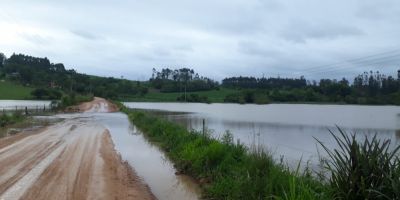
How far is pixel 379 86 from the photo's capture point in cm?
15050

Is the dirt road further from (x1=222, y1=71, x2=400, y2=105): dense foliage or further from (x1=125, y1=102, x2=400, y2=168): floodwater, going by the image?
(x1=222, y1=71, x2=400, y2=105): dense foliage

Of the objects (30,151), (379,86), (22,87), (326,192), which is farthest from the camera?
(379,86)

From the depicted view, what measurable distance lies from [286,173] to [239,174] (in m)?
1.18

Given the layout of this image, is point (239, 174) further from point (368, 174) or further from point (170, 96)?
point (170, 96)

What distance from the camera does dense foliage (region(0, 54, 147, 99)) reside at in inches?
5359

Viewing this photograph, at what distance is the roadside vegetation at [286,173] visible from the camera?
6.97 metres

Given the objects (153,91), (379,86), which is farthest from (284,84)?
(153,91)

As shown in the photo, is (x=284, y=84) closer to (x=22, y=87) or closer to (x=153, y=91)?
(x=153, y=91)

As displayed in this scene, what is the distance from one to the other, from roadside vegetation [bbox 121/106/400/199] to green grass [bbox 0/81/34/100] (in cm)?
11373

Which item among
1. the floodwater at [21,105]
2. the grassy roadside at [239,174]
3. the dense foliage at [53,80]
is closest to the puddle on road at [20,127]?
the grassy roadside at [239,174]

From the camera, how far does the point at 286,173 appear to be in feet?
32.1

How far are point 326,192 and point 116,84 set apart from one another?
532ft

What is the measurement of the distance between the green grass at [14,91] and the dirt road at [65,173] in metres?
108

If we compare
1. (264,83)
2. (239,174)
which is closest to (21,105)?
(239,174)
